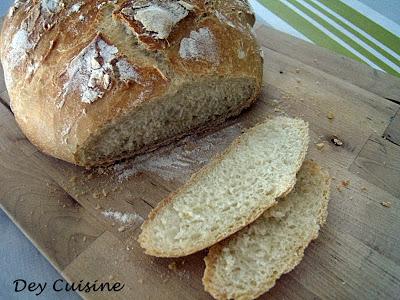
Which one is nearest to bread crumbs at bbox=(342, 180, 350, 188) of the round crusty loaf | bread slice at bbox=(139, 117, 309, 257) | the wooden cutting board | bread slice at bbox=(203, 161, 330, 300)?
the wooden cutting board

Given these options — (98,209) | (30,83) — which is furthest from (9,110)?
(98,209)

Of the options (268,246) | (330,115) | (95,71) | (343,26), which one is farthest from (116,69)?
(343,26)

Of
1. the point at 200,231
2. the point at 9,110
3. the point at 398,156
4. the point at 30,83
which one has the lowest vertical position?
the point at 398,156

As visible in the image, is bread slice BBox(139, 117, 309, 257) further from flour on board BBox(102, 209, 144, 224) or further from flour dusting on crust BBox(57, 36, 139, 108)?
flour dusting on crust BBox(57, 36, 139, 108)

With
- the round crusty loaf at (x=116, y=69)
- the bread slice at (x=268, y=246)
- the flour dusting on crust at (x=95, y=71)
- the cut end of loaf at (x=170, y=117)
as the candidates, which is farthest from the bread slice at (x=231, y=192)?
the flour dusting on crust at (x=95, y=71)

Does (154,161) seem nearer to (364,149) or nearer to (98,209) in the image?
(98,209)

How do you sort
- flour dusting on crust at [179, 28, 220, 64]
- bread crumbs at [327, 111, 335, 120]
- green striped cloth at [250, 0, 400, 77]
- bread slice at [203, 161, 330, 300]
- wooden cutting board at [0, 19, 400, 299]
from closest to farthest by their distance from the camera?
bread slice at [203, 161, 330, 300]
wooden cutting board at [0, 19, 400, 299]
flour dusting on crust at [179, 28, 220, 64]
bread crumbs at [327, 111, 335, 120]
green striped cloth at [250, 0, 400, 77]
